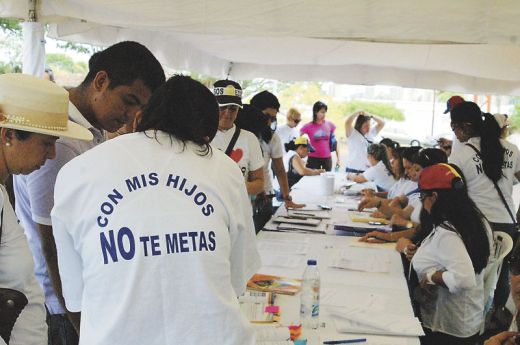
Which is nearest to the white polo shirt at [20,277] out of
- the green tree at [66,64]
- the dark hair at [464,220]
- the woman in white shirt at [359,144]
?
the dark hair at [464,220]

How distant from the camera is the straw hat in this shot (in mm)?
1229

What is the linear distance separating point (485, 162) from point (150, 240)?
2904 millimetres

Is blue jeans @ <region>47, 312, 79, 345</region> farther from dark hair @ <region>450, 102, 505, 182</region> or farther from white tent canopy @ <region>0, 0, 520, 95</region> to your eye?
dark hair @ <region>450, 102, 505, 182</region>

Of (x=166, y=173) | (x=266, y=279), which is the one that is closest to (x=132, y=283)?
(x=166, y=173)

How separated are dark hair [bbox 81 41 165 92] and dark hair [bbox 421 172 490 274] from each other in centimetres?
139

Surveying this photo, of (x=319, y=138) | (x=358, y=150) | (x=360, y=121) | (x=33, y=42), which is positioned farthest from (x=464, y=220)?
(x=319, y=138)

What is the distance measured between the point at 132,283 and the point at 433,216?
1662 millimetres

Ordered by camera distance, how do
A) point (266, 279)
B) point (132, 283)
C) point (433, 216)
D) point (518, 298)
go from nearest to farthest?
point (132, 283) → point (518, 298) → point (266, 279) → point (433, 216)

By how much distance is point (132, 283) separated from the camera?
107cm

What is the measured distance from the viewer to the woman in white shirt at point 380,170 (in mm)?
4805

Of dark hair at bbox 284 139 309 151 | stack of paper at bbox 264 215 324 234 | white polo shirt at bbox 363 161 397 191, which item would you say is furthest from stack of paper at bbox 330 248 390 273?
dark hair at bbox 284 139 309 151

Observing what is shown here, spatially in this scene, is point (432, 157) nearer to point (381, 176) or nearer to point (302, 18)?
point (302, 18)

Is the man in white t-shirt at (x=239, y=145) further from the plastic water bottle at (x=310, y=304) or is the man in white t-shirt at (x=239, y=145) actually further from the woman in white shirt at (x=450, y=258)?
the plastic water bottle at (x=310, y=304)

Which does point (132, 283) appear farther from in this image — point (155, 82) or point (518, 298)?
point (518, 298)
